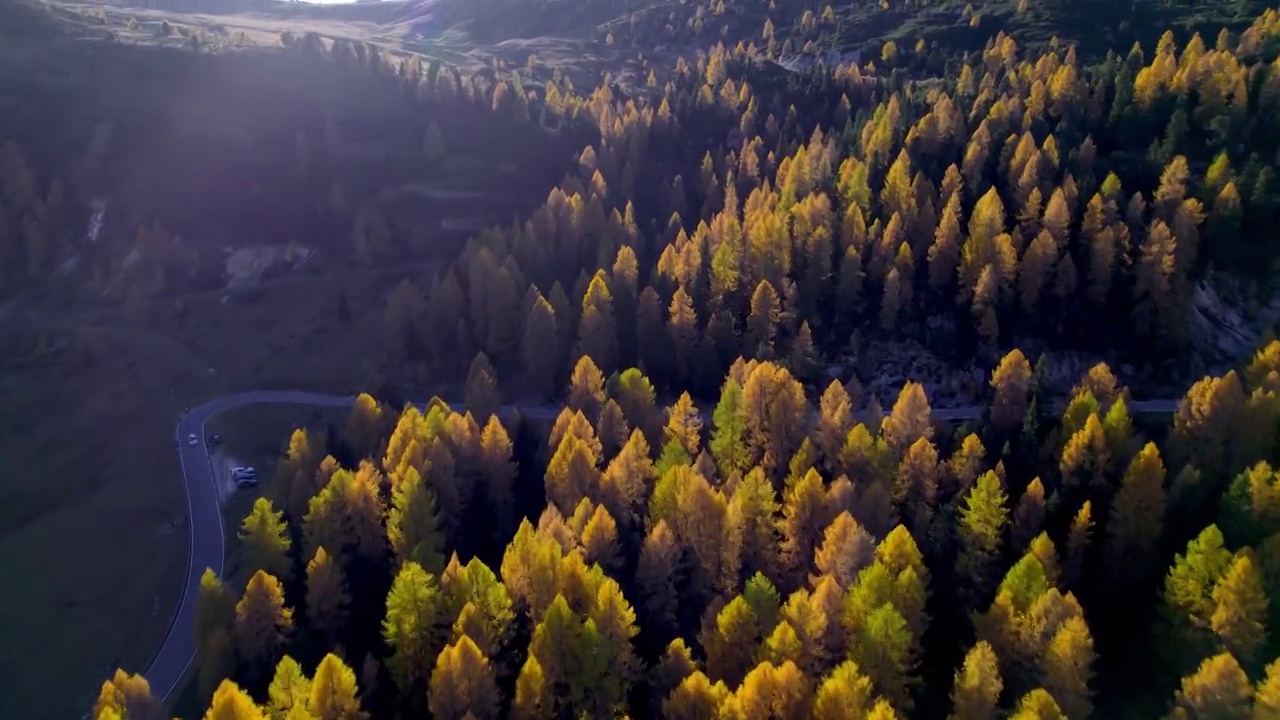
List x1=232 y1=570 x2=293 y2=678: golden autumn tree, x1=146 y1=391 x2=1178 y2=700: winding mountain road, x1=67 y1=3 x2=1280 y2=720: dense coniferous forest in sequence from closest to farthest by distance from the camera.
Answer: x1=67 y1=3 x2=1280 y2=720: dense coniferous forest < x1=232 y1=570 x2=293 y2=678: golden autumn tree < x1=146 y1=391 x2=1178 y2=700: winding mountain road

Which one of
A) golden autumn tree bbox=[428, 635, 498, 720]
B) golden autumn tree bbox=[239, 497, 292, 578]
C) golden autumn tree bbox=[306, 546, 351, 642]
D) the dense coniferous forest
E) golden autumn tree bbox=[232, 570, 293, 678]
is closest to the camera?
golden autumn tree bbox=[428, 635, 498, 720]

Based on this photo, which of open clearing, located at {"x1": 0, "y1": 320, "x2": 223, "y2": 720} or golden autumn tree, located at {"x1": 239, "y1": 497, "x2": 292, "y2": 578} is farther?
open clearing, located at {"x1": 0, "y1": 320, "x2": 223, "y2": 720}

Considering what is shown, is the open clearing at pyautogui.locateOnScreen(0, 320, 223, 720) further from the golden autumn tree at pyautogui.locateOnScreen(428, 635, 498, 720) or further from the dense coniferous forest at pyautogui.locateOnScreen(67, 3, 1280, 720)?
the golden autumn tree at pyautogui.locateOnScreen(428, 635, 498, 720)

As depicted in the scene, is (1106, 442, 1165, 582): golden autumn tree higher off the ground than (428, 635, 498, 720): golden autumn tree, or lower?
higher

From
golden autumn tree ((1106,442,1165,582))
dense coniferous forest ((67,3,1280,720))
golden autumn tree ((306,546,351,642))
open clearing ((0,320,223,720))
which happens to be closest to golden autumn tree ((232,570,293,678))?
dense coniferous forest ((67,3,1280,720))

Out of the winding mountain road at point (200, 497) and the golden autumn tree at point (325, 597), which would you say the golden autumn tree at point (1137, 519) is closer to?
the winding mountain road at point (200, 497)

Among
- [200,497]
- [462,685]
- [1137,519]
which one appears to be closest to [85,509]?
[200,497]

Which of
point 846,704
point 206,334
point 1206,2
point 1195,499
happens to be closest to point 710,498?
point 846,704

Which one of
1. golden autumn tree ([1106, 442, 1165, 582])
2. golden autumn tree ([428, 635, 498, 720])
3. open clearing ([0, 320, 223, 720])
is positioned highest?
golden autumn tree ([1106, 442, 1165, 582])
